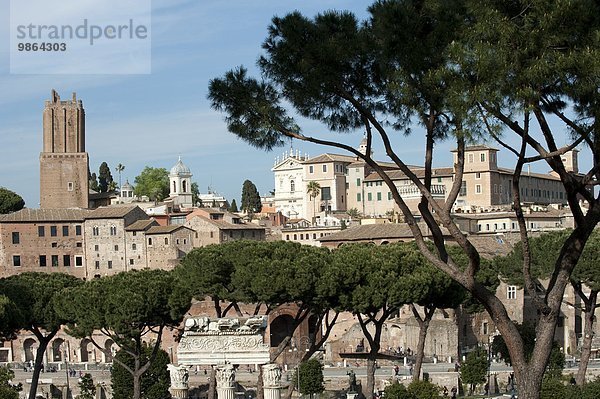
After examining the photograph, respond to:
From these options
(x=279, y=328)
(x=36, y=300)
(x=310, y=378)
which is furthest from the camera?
(x=279, y=328)

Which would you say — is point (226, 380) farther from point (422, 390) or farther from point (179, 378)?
point (422, 390)

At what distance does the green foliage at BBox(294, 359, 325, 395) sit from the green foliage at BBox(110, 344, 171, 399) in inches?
165

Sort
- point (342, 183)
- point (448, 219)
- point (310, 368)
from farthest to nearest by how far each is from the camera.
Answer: point (342, 183) < point (310, 368) < point (448, 219)

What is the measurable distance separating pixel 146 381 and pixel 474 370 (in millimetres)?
10326

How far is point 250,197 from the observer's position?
9962cm

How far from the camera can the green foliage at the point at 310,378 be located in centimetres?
3609

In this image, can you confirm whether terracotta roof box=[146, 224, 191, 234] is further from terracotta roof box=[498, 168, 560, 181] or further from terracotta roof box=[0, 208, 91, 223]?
terracotta roof box=[498, 168, 560, 181]

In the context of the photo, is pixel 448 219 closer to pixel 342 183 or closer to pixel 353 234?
pixel 353 234

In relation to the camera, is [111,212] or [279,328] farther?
[111,212]

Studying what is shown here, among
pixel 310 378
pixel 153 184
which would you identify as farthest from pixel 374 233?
pixel 153 184

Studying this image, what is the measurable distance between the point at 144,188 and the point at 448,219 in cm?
9135

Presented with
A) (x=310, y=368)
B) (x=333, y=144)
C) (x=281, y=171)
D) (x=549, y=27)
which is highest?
(x=281, y=171)

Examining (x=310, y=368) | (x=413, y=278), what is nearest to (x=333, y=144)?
(x=413, y=278)

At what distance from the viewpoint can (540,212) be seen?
69.4 m
